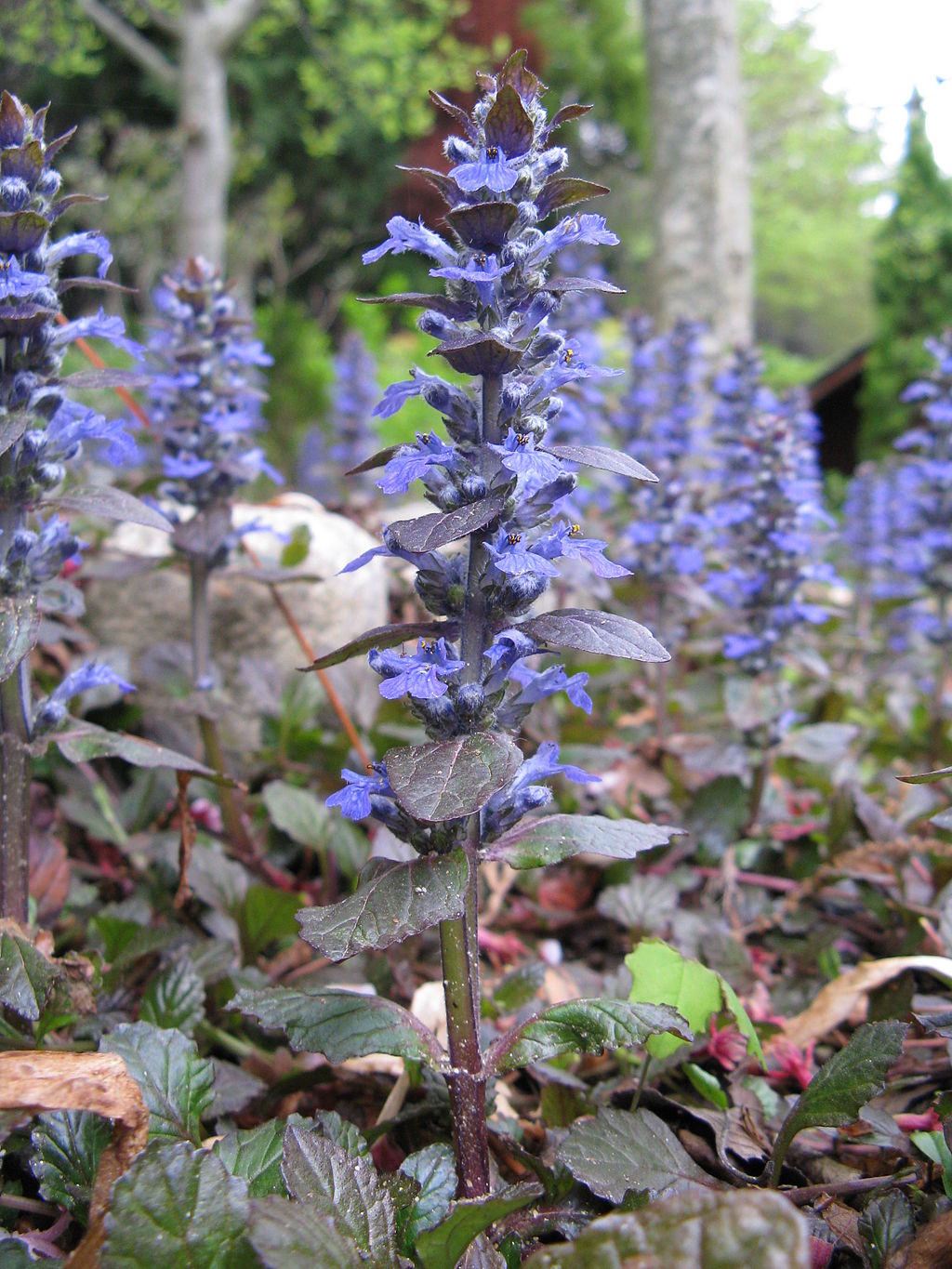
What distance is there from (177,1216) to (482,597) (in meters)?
0.97

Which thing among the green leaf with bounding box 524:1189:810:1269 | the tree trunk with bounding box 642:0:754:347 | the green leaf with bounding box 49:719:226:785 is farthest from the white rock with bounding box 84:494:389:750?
the tree trunk with bounding box 642:0:754:347

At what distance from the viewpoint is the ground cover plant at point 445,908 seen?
4.47 ft

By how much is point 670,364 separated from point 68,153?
20.8m

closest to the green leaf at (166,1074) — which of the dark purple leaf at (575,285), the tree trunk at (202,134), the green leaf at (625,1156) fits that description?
the green leaf at (625,1156)

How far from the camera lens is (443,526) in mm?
1377

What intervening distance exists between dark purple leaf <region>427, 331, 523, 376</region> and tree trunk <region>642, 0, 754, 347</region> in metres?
8.14

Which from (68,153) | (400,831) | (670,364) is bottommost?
(400,831)

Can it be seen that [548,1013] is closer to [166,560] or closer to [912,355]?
[166,560]

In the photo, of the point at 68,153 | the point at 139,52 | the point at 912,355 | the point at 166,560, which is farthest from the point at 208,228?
the point at 68,153

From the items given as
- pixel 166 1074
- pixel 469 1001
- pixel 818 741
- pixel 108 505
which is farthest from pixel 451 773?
pixel 818 741

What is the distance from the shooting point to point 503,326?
1496mm

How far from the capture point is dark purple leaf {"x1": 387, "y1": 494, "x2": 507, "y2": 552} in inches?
53.0

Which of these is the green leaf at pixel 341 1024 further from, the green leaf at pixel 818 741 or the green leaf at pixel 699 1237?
the green leaf at pixel 818 741

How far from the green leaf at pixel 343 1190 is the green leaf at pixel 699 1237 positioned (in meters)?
0.30
